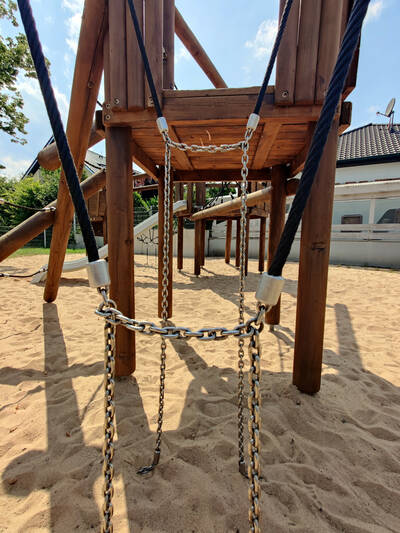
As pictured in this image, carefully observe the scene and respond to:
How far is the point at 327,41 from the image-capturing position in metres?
1.51

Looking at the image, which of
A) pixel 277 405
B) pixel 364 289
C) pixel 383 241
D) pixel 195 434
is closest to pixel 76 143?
pixel 195 434

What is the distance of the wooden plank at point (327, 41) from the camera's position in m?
1.47

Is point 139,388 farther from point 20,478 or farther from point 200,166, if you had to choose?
point 200,166

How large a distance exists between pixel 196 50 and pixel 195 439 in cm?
352

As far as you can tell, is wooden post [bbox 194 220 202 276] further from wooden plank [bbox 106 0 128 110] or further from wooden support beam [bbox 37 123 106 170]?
wooden plank [bbox 106 0 128 110]

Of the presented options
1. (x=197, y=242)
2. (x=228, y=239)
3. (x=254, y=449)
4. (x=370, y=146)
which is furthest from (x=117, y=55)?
(x=370, y=146)

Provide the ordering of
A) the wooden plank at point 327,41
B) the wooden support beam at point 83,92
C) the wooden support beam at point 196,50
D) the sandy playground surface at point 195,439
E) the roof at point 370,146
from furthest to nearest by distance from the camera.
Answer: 1. the roof at point 370,146
2. the wooden support beam at point 196,50
3. the wooden support beam at point 83,92
4. the wooden plank at point 327,41
5. the sandy playground surface at point 195,439

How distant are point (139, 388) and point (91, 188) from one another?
2693 millimetres

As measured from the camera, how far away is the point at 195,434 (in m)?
1.43

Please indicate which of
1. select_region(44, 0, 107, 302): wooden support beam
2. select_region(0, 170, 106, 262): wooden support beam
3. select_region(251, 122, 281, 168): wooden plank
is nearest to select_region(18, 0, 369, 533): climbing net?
select_region(251, 122, 281, 168): wooden plank

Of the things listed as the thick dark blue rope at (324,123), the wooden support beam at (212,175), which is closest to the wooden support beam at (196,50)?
the wooden support beam at (212,175)

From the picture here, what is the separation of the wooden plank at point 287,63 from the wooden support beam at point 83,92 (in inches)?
48.1

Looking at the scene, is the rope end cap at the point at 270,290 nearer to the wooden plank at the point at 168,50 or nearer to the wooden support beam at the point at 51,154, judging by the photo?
the wooden plank at the point at 168,50

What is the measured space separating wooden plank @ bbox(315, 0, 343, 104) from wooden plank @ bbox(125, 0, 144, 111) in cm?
110
